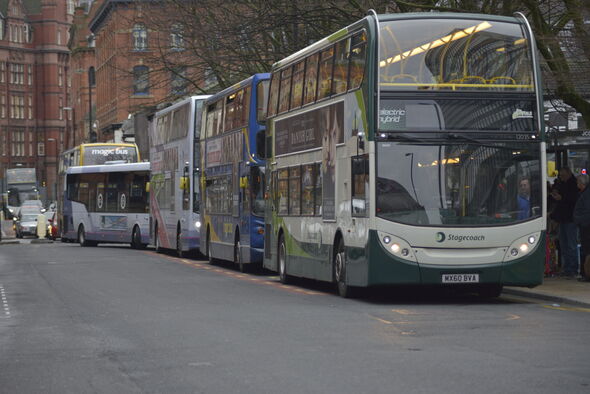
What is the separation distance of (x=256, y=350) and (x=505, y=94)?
7.56 m

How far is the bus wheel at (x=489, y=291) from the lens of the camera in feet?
67.5

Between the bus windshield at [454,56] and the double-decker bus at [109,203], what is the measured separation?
2707cm

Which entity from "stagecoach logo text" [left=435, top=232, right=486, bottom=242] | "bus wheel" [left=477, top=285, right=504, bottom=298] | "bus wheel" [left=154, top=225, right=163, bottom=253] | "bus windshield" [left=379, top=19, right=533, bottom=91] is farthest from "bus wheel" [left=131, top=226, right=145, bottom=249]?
"stagecoach logo text" [left=435, top=232, right=486, bottom=242]

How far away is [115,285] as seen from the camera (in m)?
24.9

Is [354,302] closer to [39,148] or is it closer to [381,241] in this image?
[381,241]

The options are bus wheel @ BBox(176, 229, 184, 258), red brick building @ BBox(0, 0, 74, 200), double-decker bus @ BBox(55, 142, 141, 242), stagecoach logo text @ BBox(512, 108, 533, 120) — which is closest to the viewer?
stagecoach logo text @ BBox(512, 108, 533, 120)

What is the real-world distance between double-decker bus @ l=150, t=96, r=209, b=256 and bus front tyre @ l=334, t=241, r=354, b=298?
15.7 m

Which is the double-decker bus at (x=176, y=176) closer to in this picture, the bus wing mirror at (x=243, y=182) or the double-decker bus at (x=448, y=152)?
the bus wing mirror at (x=243, y=182)

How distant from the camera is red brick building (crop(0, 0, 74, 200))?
563 ft

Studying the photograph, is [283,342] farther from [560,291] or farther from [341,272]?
[560,291]

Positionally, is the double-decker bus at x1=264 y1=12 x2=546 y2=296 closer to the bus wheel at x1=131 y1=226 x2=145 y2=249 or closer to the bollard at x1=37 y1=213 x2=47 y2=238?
the bus wheel at x1=131 y1=226 x2=145 y2=249

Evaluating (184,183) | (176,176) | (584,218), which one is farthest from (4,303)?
(176,176)

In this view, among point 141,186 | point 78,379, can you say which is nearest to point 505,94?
point 78,379

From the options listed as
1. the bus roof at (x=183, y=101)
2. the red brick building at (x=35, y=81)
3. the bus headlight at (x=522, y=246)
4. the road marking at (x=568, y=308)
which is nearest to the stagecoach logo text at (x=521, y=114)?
the bus headlight at (x=522, y=246)
